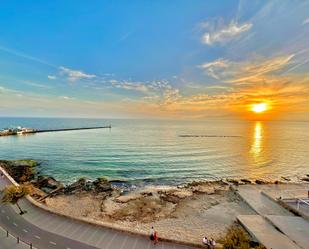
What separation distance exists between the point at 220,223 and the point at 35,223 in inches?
771

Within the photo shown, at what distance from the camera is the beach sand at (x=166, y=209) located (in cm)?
2223

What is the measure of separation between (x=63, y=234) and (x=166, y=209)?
511 inches

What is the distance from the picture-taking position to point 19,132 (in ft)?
377

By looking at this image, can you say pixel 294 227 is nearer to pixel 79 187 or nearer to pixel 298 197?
pixel 298 197

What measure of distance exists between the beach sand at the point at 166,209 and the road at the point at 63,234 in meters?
1.59

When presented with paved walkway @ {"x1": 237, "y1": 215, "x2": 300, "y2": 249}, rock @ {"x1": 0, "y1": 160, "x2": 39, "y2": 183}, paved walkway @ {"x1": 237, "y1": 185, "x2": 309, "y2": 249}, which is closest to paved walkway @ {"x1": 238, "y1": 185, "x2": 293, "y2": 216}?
paved walkway @ {"x1": 237, "y1": 185, "x2": 309, "y2": 249}

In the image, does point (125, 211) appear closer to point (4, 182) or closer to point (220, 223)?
point (220, 223)

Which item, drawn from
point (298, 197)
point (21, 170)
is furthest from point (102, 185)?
point (298, 197)

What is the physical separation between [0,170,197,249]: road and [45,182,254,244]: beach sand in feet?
5.20

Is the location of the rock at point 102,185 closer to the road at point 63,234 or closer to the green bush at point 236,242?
the road at point 63,234

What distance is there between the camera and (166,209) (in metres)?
27.0

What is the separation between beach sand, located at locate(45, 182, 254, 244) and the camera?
22234 millimetres

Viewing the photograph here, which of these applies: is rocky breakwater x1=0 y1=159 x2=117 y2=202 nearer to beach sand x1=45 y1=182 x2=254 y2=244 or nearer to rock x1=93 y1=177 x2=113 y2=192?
rock x1=93 y1=177 x2=113 y2=192

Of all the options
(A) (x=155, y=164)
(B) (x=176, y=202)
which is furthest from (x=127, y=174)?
(B) (x=176, y=202)
